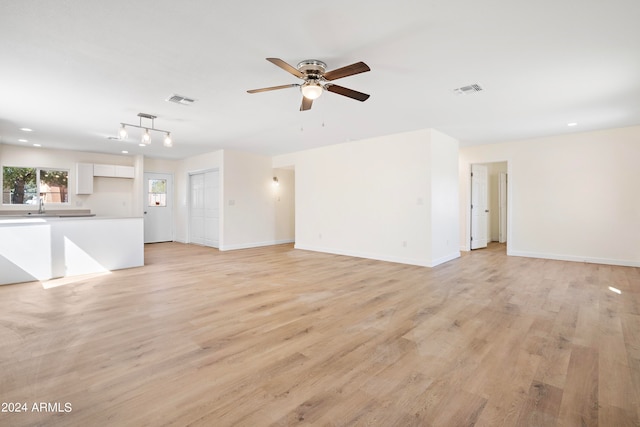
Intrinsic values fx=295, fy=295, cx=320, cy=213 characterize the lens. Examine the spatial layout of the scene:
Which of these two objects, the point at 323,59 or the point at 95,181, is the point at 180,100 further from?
the point at 95,181

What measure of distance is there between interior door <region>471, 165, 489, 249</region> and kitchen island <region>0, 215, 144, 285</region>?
755 cm

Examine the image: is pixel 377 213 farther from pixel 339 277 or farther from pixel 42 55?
pixel 42 55

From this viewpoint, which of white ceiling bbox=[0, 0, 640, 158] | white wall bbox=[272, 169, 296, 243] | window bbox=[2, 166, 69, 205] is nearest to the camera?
white ceiling bbox=[0, 0, 640, 158]

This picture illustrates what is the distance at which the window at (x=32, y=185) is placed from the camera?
6855 mm

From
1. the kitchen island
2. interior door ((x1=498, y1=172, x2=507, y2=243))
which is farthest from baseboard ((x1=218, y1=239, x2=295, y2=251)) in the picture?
interior door ((x1=498, y1=172, x2=507, y2=243))

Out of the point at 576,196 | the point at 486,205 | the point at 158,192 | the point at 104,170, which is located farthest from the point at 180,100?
the point at 486,205

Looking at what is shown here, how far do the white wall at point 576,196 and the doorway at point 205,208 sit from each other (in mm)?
6978

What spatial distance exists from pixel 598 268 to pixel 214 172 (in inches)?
344

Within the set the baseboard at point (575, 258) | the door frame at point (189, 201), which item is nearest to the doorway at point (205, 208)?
the door frame at point (189, 201)

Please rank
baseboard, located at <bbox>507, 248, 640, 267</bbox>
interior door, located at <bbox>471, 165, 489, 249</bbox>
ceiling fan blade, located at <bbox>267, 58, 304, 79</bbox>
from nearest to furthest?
ceiling fan blade, located at <bbox>267, 58, 304, 79</bbox> < baseboard, located at <bbox>507, 248, 640, 267</bbox> < interior door, located at <bbox>471, 165, 489, 249</bbox>

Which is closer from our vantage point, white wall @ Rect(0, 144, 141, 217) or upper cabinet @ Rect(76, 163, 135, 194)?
white wall @ Rect(0, 144, 141, 217)

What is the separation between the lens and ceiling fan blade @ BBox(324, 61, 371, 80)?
2.47 m

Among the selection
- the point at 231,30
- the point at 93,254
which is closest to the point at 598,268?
the point at 231,30

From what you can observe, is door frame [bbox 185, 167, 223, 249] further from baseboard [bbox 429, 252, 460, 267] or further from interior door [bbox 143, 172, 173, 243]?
baseboard [bbox 429, 252, 460, 267]
